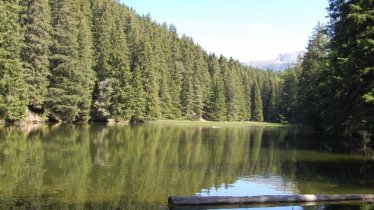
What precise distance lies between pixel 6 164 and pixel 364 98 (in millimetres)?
20687

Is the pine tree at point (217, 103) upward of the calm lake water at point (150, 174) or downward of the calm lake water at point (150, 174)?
upward

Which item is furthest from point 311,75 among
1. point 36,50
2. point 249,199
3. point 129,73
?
point 249,199

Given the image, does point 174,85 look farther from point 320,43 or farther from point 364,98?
point 364,98

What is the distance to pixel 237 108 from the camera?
14200cm

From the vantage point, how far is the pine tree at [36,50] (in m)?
64.1

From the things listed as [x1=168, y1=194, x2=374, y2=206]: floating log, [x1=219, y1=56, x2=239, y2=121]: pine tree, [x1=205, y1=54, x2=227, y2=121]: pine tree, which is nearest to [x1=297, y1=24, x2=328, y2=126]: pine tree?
[x1=205, y1=54, x2=227, y2=121]: pine tree

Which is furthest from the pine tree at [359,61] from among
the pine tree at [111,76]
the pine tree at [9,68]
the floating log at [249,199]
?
the pine tree at [111,76]

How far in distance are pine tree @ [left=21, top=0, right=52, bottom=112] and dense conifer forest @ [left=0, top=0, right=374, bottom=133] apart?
14cm

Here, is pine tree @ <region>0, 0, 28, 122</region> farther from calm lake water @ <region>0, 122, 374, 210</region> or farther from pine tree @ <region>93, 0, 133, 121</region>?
pine tree @ <region>93, 0, 133, 121</region>

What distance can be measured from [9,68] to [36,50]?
69.1 ft

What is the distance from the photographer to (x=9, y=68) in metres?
45.4

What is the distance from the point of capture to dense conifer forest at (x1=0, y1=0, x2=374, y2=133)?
32.7 m

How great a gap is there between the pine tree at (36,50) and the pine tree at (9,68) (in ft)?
41.2

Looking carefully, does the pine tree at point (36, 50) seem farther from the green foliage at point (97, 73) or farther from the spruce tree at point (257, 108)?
the spruce tree at point (257, 108)
